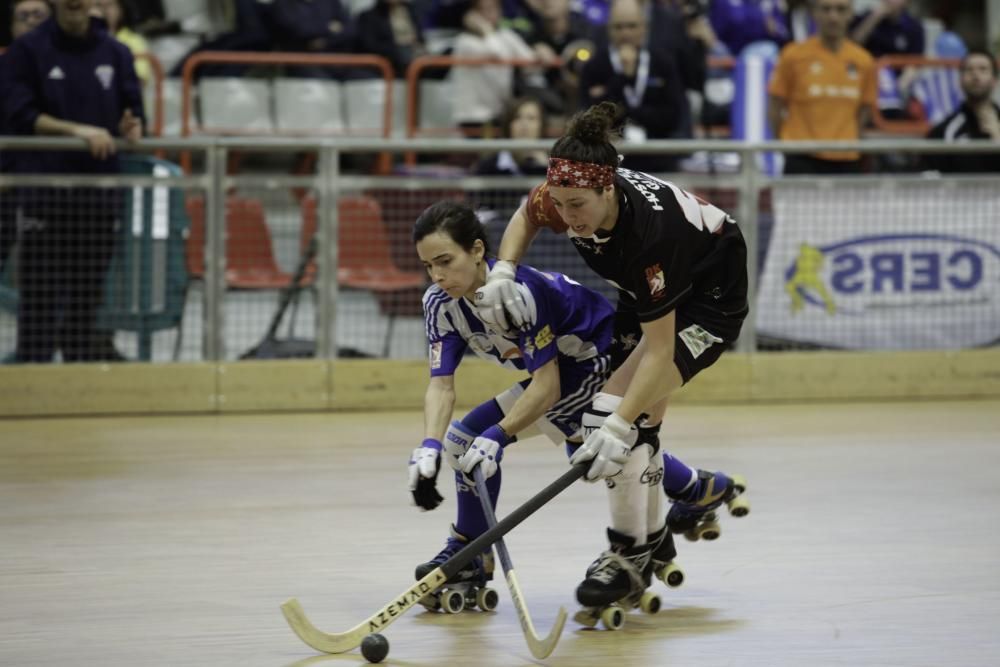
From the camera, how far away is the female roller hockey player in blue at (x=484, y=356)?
4441mm

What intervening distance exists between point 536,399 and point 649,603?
27.7 inches

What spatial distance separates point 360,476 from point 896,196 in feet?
12.6

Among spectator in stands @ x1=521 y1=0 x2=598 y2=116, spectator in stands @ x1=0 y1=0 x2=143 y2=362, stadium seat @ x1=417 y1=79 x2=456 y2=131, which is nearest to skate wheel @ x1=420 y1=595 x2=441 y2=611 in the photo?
spectator in stands @ x1=0 y1=0 x2=143 y2=362

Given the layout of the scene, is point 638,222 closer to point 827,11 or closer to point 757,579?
point 757,579

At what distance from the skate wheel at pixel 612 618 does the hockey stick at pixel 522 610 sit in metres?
0.20

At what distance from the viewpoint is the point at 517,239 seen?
470 centimetres

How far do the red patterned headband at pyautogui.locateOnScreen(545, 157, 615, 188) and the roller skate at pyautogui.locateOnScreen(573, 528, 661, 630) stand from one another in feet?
3.56

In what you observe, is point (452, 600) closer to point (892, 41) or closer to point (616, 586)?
point (616, 586)

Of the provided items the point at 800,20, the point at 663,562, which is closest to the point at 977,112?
the point at 800,20

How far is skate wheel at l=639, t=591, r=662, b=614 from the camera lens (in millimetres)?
4617

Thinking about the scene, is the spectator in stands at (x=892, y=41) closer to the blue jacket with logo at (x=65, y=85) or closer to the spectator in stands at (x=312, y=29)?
the spectator in stands at (x=312, y=29)

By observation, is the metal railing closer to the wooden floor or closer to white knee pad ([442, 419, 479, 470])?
the wooden floor

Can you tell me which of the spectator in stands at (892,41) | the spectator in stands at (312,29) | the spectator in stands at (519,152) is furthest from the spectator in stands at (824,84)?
the spectator in stands at (312,29)

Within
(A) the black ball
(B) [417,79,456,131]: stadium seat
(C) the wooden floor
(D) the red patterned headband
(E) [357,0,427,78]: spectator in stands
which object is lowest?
(C) the wooden floor
